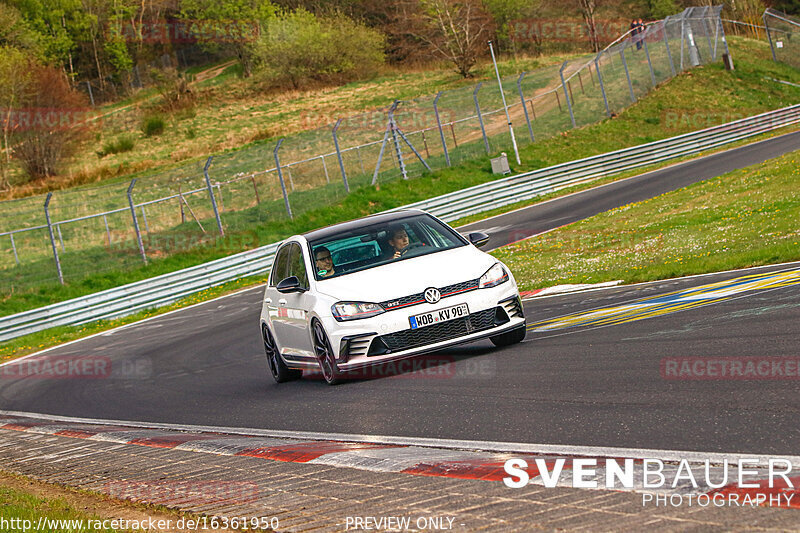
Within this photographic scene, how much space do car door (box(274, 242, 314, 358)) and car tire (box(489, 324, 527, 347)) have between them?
1971 mm

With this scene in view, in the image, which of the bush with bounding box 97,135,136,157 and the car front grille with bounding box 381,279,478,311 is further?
the bush with bounding box 97,135,136,157

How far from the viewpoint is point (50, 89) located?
225ft

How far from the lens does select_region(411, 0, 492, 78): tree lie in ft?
228

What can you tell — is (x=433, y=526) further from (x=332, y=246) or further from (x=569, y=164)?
(x=569, y=164)

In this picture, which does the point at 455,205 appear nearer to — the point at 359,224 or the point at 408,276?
the point at 359,224

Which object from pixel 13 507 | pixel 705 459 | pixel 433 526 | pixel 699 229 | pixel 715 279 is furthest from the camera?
pixel 699 229

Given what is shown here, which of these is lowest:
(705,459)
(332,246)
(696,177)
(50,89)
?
(696,177)

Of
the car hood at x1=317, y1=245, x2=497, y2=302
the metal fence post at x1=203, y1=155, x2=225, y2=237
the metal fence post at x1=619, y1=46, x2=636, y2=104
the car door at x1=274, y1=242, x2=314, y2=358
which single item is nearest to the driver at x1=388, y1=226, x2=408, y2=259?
the car hood at x1=317, y1=245, x2=497, y2=302

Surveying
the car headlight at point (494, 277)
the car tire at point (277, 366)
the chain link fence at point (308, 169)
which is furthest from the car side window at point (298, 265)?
the chain link fence at point (308, 169)

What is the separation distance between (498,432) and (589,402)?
2.56ft

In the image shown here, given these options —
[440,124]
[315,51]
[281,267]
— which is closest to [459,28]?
[315,51]

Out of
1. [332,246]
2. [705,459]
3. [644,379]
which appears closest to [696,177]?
[332,246]

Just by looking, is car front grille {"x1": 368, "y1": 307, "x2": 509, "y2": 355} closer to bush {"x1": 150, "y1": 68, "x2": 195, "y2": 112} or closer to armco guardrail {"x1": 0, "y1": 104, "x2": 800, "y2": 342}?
armco guardrail {"x1": 0, "y1": 104, "x2": 800, "y2": 342}

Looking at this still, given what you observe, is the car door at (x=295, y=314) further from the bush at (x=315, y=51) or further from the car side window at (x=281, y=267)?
Result: the bush at (x=315, y=51)
